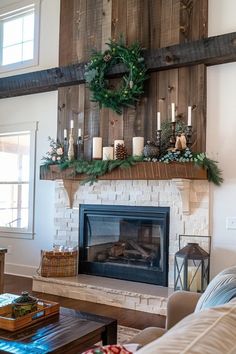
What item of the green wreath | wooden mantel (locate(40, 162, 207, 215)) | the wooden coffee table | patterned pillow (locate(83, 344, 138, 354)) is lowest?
the wooden coffee table

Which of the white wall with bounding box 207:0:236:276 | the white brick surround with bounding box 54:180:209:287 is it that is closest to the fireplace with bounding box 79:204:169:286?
the white brick surround with bounding box 54:180:209:287

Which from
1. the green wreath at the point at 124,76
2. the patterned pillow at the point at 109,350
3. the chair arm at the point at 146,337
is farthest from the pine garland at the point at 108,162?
the patterned pillow at the point at 109,350

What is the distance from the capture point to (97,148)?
4680mm

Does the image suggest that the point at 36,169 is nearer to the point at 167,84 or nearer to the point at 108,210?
the point at 108,210

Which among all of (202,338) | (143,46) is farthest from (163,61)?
(202,338)

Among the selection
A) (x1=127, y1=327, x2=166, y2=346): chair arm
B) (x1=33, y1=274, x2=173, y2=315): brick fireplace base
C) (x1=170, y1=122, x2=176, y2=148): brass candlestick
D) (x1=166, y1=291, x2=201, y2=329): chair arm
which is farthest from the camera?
(x1=170, y1=122, x2=176, y2=148): brass candlestick

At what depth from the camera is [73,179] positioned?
4766 mm

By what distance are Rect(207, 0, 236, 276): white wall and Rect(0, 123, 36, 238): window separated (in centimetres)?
271

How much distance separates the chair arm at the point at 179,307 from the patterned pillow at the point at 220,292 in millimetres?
409

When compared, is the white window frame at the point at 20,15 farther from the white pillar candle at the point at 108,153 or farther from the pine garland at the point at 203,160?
the pine garland at the point at 203,160

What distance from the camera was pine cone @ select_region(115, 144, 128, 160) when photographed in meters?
4.43

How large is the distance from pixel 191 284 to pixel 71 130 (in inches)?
100

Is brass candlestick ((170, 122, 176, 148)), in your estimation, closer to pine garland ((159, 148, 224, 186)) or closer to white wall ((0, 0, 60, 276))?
pine garland ((159, 148, 224, 186))

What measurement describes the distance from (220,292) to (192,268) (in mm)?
2327
